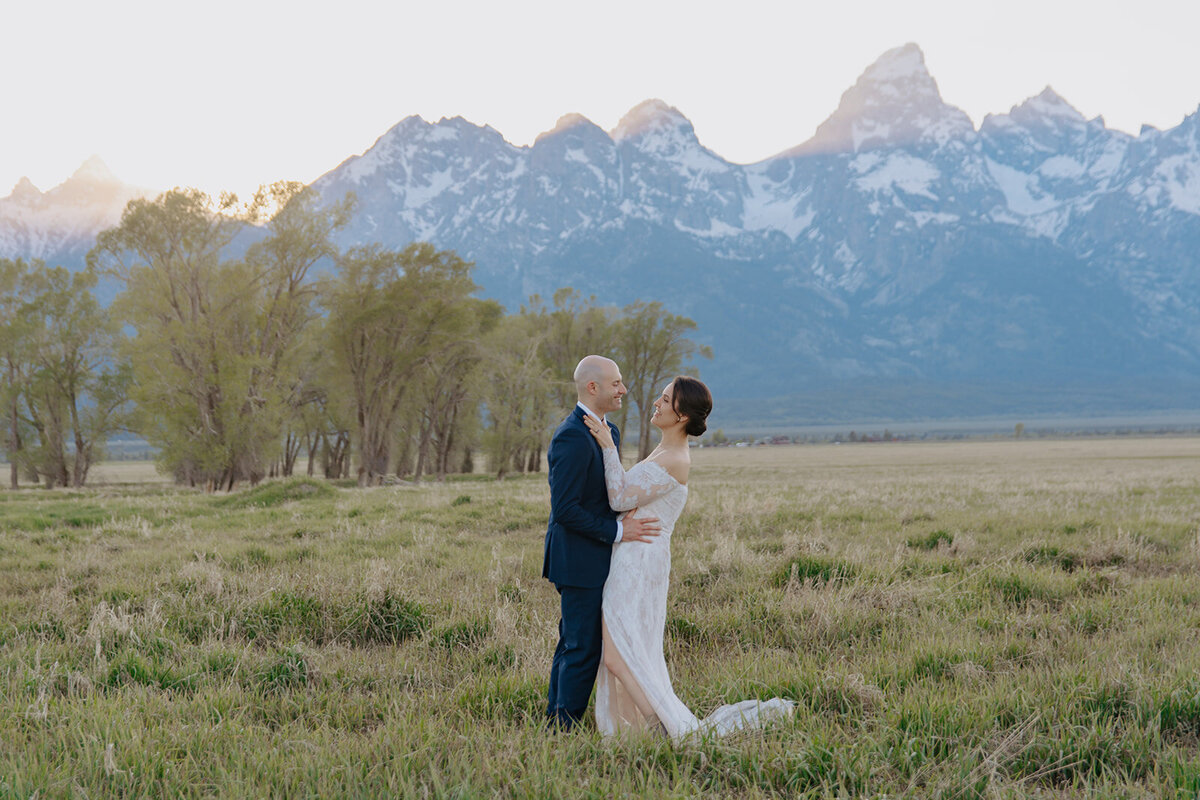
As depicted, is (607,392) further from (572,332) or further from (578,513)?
(572,332)

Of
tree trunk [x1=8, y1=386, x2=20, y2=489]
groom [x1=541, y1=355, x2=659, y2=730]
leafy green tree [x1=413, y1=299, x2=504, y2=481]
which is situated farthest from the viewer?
tree trunk [x1=8, y1=386, x2=20, y2=489]

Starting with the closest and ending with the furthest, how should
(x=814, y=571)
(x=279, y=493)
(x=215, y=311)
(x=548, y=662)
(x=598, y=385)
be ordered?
(x=598, y=385)
(x=548, y=662)
(x=814, y=571)
(x=279, y=493)
(x=215, y=311)

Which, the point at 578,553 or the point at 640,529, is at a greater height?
the point at 640,529

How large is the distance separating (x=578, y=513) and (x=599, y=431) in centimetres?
53

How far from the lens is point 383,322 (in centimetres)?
4006

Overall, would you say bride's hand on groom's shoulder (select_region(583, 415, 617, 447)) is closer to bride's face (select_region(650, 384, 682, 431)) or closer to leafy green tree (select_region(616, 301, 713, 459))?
bride's face (select_region(650, 384, 682, 431))

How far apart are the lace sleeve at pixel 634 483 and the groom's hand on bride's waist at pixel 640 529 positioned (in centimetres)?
10

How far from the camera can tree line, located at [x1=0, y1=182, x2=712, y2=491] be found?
3478 centimetres

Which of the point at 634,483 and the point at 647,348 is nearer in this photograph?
the point at 634,483

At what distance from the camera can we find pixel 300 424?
42219mm

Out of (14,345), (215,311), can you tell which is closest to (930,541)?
(215,311)

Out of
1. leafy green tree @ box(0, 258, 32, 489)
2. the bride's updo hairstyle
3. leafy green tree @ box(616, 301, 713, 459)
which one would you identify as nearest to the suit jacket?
the bride's updo hairstyle

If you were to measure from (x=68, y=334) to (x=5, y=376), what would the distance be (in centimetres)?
412

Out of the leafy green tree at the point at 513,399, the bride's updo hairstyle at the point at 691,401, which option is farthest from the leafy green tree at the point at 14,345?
the bride's updo hairstyle at the point at 691,401
